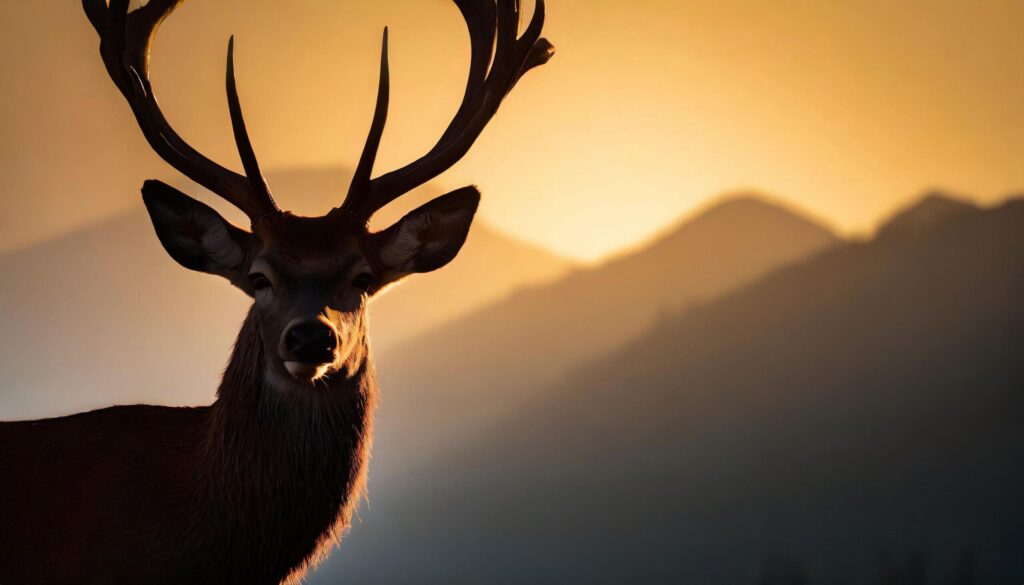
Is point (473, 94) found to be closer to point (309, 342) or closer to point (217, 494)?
point (309, 342)

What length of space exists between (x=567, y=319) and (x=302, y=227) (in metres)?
1.39

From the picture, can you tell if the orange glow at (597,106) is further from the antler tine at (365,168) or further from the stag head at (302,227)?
the antler tine at (365,168)

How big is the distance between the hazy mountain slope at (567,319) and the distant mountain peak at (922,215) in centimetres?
21

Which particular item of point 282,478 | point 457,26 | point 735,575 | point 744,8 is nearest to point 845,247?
point 744,8

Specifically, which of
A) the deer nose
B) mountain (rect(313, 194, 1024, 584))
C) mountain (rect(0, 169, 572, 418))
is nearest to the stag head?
the deer nose

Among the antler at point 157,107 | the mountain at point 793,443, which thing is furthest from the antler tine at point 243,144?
the mountain at point 793,443

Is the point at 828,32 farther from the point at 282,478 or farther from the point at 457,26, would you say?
the point at 282,478

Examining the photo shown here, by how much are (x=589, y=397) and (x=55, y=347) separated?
1380 millimetres

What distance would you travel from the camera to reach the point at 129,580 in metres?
1.35

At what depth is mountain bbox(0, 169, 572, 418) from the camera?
7.29 ft

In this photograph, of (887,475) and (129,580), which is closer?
(129,580)

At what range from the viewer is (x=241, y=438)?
4.65ft

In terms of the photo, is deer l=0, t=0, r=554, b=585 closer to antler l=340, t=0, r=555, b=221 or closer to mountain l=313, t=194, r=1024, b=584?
antler l=340, t=0, r=555, b=221

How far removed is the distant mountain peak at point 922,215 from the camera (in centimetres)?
308
